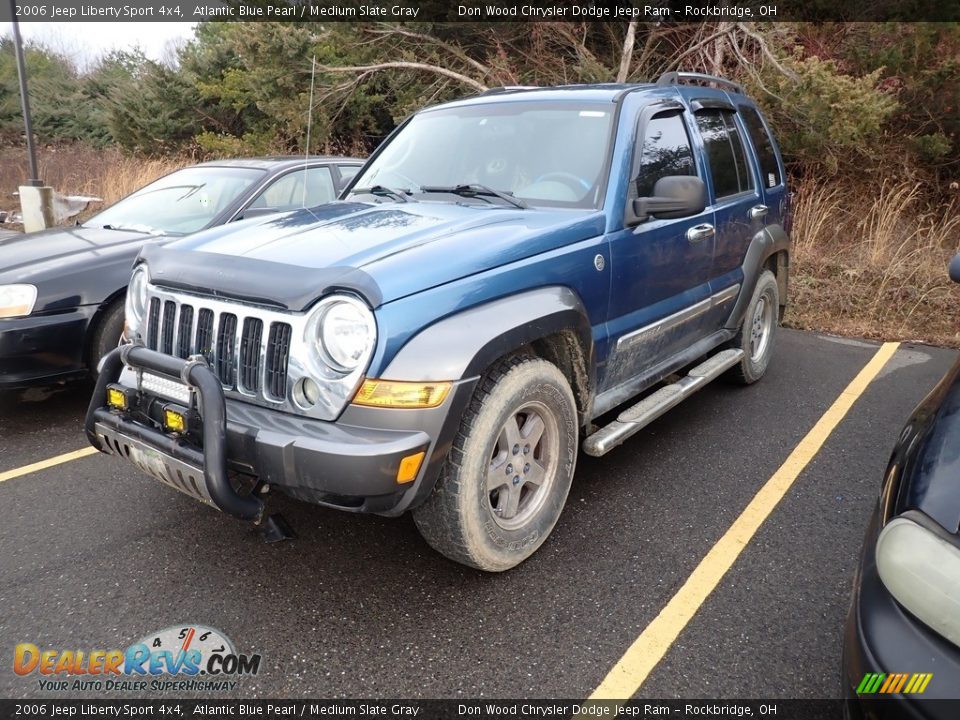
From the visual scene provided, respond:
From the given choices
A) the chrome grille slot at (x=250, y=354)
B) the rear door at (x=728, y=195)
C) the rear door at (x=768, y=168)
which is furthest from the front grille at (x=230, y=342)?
the rear door at (x=768, y=168)

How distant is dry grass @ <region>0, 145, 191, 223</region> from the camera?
532 inches

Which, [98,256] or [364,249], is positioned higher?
Answer: [364,249]

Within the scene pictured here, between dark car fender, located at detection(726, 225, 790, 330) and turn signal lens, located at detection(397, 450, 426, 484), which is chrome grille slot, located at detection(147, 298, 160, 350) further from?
dark car fender, located at detection(726, 225, 790, 330)

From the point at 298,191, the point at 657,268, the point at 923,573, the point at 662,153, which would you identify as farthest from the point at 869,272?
the point at 923,573

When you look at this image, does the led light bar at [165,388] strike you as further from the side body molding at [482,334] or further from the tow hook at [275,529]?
the side body molding at [482,334]

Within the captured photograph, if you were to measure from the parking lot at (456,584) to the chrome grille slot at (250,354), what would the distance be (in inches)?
33.8

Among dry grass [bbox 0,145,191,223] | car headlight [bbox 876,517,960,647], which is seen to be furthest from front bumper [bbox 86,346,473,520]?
dry grass [bbox 0,145,191,223]

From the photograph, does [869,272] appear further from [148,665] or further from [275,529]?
[148,665]

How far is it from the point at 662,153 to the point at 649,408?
1.36m

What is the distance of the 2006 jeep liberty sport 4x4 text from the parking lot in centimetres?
28

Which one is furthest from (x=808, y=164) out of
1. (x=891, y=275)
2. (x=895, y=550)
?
(x=895, y=550)

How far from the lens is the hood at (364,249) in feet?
7.73

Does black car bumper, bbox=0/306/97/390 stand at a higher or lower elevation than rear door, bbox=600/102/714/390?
lower

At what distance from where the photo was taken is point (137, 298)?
9.60 ft
